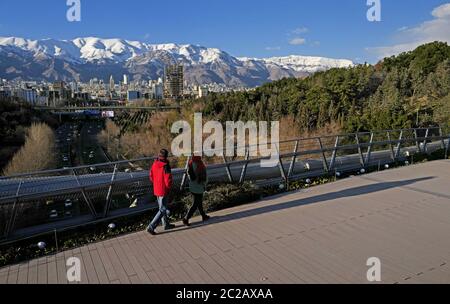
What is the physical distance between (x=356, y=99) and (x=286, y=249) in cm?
Result: 4258

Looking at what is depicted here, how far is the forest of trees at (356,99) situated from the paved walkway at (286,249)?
2285 centimetres

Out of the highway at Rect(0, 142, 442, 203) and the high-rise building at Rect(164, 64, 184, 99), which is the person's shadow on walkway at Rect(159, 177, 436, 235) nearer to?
the highway at Rect(0, 142, 442, 203)

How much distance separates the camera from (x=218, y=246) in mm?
5324


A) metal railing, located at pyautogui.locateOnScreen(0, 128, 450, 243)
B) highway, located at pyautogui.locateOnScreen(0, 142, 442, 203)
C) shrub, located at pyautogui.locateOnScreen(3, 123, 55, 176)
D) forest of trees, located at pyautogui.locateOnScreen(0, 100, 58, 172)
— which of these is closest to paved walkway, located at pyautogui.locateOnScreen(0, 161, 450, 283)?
metal railing, located at pyautogui.locateOnScreen(0, 128, 450, 243)

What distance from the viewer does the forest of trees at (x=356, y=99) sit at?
3459cm

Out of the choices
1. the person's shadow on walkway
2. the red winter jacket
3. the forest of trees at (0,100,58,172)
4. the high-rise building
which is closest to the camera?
the red winter jacket

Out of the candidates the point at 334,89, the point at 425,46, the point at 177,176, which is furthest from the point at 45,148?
the point at 425,46

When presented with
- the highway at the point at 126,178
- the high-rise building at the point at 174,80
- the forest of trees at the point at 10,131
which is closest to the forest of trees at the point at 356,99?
the highway at the point at 126,178

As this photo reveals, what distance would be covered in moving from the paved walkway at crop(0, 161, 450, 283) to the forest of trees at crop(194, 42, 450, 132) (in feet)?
75.0

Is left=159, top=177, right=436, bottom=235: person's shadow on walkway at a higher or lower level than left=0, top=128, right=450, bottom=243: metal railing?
lower

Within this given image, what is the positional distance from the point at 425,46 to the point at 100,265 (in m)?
66.7

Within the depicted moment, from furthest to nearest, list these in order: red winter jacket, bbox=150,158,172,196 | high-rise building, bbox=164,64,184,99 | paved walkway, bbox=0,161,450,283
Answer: high-rise building, bbox=164,64,184,99
red winter jacket, bbox=150,158,172,196
paved walkway, bbox=0,161,450,283

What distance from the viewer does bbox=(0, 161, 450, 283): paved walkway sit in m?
4.48
